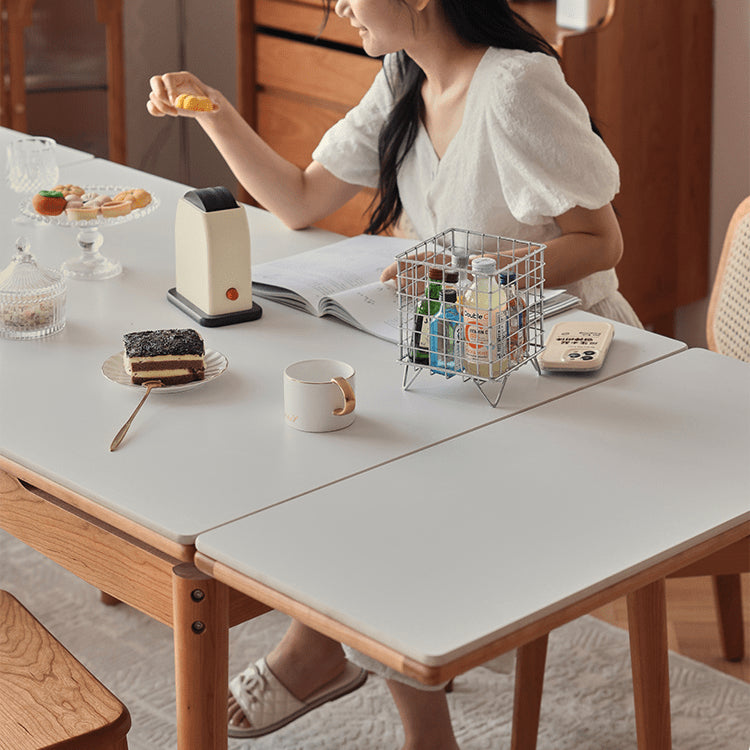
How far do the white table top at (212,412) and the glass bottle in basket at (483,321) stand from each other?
5 centimetres

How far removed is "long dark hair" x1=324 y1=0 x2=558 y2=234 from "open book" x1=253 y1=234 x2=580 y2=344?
220 millimetres

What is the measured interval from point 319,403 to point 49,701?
43cm

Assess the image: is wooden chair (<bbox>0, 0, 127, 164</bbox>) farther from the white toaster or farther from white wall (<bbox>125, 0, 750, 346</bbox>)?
the white toaster

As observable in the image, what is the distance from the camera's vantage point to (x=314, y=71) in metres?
3.57

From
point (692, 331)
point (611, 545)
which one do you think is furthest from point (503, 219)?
point (692, 331)

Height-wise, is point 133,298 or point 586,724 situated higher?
point 133,298

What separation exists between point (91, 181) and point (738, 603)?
1.40 m

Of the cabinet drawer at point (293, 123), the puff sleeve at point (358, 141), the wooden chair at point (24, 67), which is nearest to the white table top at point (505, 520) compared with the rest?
the puff sleeve at point (358, 141)

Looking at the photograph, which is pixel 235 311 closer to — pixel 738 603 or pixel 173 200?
pixel 173 200

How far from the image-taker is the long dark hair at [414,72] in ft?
6.57

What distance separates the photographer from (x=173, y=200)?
2.24 meters

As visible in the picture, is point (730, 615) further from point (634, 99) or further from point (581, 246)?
point (634, 99)

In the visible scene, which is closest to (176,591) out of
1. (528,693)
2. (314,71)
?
(528,693)

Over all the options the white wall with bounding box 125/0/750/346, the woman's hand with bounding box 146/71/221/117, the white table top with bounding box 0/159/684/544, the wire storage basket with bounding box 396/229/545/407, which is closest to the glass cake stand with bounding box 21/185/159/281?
the white table top with bounding box 0/159/684/544
